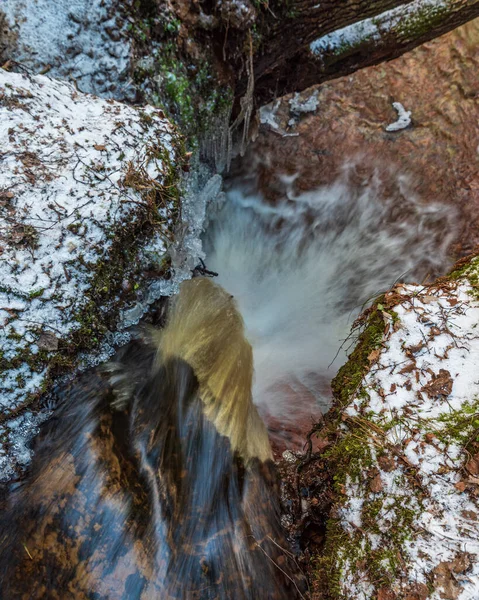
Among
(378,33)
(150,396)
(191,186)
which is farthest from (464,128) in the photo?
(150,396)

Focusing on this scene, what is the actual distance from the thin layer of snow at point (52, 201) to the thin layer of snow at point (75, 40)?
0.37 meters

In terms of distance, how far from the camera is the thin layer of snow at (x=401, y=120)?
15.9 feet

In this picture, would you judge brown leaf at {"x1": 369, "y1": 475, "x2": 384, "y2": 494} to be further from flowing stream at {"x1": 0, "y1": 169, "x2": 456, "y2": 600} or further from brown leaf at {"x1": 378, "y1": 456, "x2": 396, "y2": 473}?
flowing stream at {"x1": 0, "y1": 169, "x2": 456, "y2": 600}

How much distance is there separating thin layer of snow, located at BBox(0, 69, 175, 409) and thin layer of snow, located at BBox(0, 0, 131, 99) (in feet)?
1.21

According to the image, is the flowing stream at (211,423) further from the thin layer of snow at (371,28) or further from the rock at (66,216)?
the thin layer of snow at (371,28)

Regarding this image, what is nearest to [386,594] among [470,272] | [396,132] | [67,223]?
[470,272]

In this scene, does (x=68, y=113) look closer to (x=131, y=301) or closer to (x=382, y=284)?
(x=131, y=301)

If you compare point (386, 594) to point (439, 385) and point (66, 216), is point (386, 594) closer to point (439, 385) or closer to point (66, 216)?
point (439, 385)

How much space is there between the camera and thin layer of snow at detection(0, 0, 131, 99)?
2947mm

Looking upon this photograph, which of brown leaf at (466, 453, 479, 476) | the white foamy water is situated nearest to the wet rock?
the white foamy water

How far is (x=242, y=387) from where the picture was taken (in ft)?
11.1

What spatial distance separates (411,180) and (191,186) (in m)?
2.79

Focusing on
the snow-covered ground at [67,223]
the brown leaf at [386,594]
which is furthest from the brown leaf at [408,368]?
the snow-covered ground at [67,223]

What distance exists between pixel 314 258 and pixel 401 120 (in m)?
2.21
